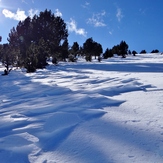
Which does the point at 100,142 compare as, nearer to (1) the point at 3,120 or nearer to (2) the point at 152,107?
(2) the point at 152,107

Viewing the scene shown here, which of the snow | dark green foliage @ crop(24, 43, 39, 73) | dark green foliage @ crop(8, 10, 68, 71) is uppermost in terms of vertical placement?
dark green foliage @ crop(8, 10, 68, 71)

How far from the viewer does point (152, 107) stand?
2.81 meters

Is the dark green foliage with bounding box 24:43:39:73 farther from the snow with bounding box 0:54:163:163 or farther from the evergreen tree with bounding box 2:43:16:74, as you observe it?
the snow with bounding box 0:54:163:163

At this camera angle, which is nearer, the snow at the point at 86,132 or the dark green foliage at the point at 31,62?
the snow at the point at 86,132

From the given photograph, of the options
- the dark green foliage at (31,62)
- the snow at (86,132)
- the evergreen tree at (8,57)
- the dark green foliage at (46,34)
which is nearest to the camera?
the snow at (86,132)

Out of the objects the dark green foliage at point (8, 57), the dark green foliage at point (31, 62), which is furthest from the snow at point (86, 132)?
the dark green foliage at point (8, 57)

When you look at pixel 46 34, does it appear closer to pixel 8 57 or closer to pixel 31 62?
pixel 8 57

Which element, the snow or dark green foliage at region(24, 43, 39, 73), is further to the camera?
dark green foliage at region(24, 43, 39, 73)

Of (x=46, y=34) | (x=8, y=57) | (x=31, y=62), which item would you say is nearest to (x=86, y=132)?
(x=31, y=62)

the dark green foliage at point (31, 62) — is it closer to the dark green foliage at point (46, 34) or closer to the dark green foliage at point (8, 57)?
the dark green foliage at point (8, 57)

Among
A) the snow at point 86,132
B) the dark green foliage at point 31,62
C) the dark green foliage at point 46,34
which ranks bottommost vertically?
the snow at point 86,132

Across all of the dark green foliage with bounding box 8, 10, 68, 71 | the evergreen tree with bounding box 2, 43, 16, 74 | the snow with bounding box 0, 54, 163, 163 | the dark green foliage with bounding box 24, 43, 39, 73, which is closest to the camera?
the snow with bounding box 0, 54, 163, 163

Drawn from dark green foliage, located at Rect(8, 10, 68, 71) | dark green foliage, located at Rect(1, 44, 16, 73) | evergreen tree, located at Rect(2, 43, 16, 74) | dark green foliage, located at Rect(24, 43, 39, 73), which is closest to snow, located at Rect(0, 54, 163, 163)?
dark green foliage, located at Rect(24, 43, 39, 73)

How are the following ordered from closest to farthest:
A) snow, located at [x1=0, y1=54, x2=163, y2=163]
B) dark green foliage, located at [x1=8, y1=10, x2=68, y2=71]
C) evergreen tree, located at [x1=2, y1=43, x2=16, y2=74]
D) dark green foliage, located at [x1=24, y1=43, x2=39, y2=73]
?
snow, located at [x1=0, y1=54, x2=163, y2=163] < dark green foliage, located at [x1=24, y1=43, x2=39, y2=73] < evergreen tree, located at [x1=2, y1=43, x2=16, y2=74] < dark green foliage, located at [x1=8, y1=10, x2=68, y2=71]
